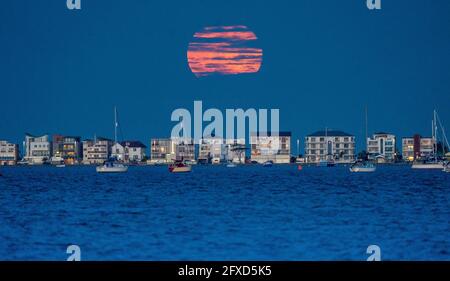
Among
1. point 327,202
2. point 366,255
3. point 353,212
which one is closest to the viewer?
point 366,255

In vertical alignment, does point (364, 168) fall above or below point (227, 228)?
below

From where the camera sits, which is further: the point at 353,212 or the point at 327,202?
the point at 327,202

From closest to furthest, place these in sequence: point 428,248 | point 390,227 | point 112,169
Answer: point 428,248, point 390,227, point 112,169

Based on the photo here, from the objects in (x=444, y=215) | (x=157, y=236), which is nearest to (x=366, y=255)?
(x=157, y=236)

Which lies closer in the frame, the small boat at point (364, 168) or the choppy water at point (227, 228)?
the choppy water at point (227, 228)

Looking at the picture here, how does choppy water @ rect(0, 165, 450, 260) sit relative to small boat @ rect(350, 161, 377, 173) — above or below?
above

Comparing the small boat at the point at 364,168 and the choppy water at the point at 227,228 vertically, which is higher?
the choppy water at the point at 227,228

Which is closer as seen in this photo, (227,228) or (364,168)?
(227,228)

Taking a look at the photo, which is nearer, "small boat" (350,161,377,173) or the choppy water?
the choppy water
